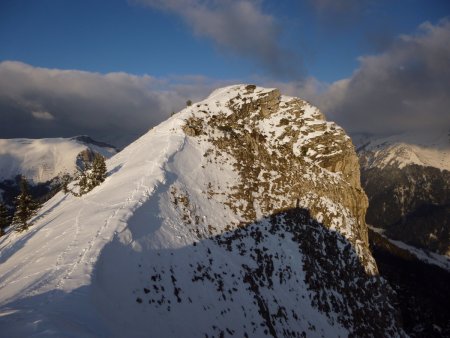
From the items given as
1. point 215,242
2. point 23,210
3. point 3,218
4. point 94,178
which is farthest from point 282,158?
point 3,218

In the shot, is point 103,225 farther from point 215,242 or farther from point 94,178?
point 94,178

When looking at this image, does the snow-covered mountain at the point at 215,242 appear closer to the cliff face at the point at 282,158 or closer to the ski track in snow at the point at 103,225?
the ski track in snow at the point at 103,225

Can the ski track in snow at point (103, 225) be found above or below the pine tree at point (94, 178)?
below

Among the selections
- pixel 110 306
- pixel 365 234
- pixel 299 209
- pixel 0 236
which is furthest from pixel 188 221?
pixel 365 234

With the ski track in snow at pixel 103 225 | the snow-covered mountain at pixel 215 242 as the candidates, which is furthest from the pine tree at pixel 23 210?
the ski track in snow at pixel 103 225

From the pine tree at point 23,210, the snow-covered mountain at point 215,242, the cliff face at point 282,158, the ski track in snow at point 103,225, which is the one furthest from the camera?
the cliff face at point 282,158

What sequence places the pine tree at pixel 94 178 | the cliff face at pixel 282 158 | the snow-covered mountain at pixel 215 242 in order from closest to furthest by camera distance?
the snow-covered mountain at pixel 215 242 < the pine tree at pixel 94 178 < the cliff face at pixel 282 158

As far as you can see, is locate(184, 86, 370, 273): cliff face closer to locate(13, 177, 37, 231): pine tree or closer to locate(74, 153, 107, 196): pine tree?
locate(74, 153, 107, 196): pine tree

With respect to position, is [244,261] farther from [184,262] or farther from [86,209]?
[86,209]

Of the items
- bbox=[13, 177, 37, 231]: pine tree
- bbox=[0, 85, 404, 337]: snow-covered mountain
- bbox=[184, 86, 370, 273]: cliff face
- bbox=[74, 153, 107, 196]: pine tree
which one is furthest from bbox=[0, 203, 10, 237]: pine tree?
bbox=[184, 86, 370, 273]: cliff face
